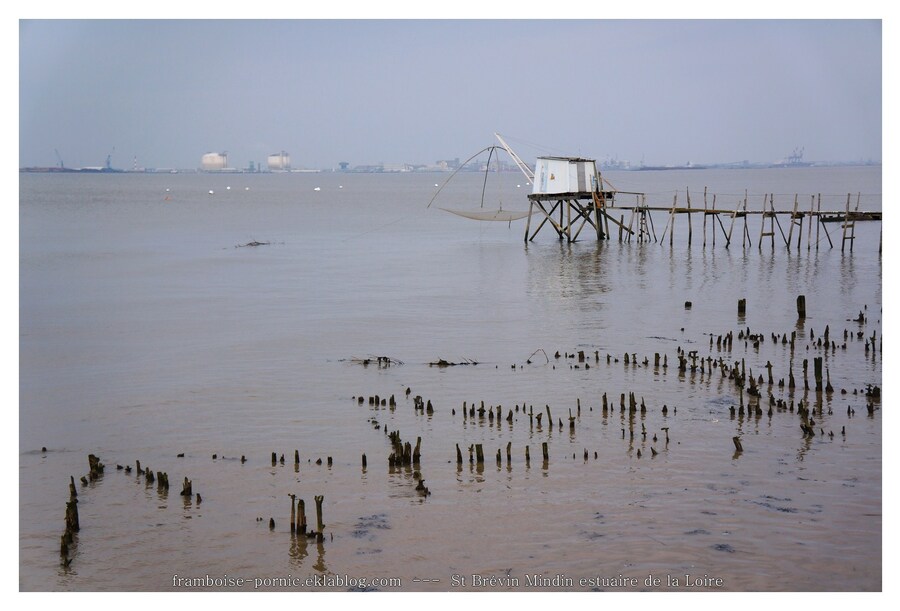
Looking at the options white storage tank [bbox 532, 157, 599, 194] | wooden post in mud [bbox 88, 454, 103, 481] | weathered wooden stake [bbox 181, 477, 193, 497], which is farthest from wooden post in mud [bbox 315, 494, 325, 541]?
white storage tank [bbox 532, 157, 599, 194]

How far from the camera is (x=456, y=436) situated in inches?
477

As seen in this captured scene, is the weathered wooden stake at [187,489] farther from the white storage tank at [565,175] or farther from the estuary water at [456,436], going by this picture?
the white storage tank at [565,175]

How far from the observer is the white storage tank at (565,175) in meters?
37.3

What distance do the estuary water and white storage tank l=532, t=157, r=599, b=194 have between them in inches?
440

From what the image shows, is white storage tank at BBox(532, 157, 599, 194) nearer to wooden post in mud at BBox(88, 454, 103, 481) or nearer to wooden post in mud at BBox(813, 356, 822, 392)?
wooden post in mud at BBox(813, 356, 822, 392)

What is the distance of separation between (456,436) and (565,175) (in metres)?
26.6

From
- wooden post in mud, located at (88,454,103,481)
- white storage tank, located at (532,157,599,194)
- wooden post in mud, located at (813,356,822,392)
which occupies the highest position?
white storage tank, located at (532,157,599,194)

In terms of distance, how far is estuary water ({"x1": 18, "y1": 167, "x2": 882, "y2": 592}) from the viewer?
8750 millimetres

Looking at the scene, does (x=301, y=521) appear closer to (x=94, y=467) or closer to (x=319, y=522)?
(x=319, y=522)

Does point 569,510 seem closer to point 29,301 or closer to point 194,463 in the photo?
point 194,463

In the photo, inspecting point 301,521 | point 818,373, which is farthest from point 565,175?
point 301,521

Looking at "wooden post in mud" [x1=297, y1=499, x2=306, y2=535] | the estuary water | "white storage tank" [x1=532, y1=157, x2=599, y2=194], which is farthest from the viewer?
"white storage tank" [x1=532, y1=157, x2=599, y2=194]

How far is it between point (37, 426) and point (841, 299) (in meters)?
17.7

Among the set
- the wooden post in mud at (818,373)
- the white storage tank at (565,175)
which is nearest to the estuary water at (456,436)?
the wooden post in mud at (818,373)
